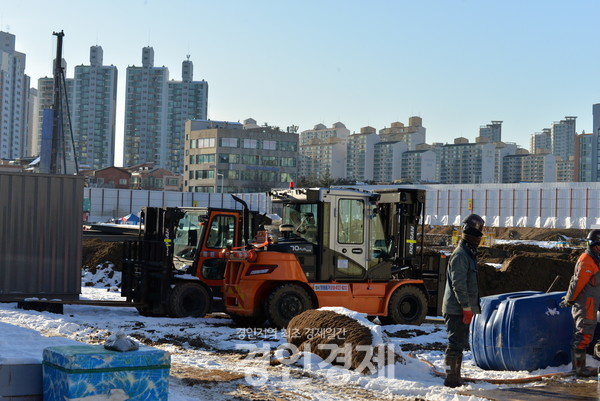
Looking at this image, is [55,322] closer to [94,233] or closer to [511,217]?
[94,233]

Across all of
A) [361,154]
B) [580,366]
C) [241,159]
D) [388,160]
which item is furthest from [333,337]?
[361,154]

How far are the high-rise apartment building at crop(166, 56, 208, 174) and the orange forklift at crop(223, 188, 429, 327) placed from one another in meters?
182

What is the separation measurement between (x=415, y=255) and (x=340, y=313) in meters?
5.00

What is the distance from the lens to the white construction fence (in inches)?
2467

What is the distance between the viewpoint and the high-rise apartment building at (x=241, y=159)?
386 ft

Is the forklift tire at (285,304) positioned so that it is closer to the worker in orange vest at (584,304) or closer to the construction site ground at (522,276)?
the construction site ground at (522,276)

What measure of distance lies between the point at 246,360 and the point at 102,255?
1602 centimetres

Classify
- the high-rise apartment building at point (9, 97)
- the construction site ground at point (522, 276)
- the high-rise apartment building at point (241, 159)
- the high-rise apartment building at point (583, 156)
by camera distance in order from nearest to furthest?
1. the construction site ground at point (522, 276)
2. the high-rise apartment building at point (241, 159)
3. the high-rise apartment building at point (583, 156)
4. the high-rise apartment building at point (9, 97)

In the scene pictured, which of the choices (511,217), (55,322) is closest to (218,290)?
(55,322)

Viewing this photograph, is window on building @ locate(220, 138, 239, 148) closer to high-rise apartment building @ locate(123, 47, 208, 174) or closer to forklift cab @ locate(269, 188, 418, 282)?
high-rise apartment building @ locate(123, 47, 208, 174)

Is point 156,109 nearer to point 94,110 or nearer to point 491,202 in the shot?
point 94,110

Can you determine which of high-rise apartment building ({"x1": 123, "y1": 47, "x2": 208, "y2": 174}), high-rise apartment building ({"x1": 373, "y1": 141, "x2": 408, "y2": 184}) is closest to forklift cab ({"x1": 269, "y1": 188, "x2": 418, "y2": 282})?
high-rise apartment building ({"x1": 373, "y1": 141, "x2": 408, "y2": 184})

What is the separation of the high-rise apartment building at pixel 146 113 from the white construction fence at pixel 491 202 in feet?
384

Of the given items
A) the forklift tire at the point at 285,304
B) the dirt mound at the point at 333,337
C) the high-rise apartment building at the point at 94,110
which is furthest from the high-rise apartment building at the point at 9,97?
the dirt mound at the point at 333,337
